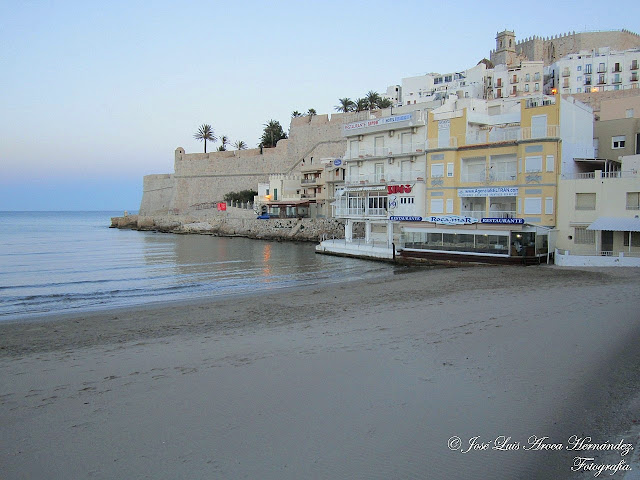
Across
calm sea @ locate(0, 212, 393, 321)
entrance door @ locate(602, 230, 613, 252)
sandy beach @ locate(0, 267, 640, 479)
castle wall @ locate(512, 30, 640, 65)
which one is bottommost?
calm sea @ locate(0, 212, 393, 321)

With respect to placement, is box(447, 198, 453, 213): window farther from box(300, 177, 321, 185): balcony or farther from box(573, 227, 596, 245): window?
box(300, 177, 321, 185): balcony

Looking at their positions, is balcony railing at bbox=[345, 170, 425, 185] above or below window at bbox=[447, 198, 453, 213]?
above

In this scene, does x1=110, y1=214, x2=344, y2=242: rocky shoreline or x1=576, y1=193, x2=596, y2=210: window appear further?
x1=110, y1=214, x2=344, y2=242: rocky shoreline

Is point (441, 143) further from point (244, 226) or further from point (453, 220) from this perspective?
point (244, 226)

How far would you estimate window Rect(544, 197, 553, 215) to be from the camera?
1015 inches

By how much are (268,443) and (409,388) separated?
8.43 feet

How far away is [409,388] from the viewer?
753cm

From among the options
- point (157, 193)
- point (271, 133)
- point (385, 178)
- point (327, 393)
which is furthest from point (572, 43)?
point (327, 393)

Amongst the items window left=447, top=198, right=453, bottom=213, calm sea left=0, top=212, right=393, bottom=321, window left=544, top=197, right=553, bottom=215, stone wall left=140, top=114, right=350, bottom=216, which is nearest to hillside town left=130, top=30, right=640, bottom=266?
window left=544, top=197, right=553, bottom=215

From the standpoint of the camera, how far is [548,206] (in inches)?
1018

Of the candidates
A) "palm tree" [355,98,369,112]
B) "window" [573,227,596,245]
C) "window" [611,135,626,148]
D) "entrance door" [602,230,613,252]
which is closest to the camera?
A: "entrance door" [602,230,613,252]

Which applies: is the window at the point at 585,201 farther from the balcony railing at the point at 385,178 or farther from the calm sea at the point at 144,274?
the calm sea at the point at 144,274

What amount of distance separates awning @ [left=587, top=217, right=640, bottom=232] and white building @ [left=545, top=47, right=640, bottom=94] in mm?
43278

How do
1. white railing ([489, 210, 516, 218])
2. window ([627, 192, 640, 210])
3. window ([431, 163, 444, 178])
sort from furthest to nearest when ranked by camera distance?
window ([431, 163, 444, 178]) < white railing ([489, 210, 516, 218]) < window ([627, 192, 640, 210])
